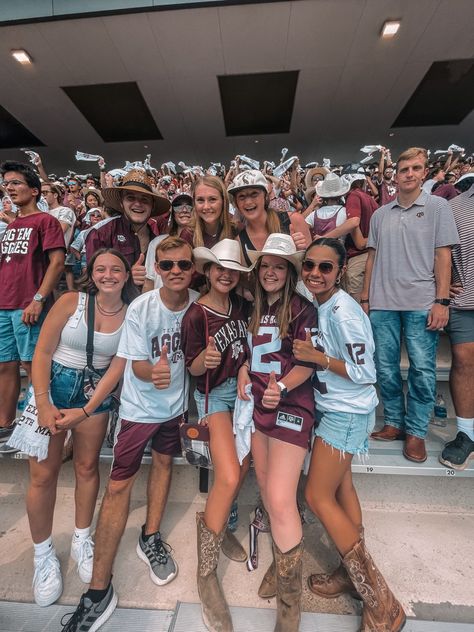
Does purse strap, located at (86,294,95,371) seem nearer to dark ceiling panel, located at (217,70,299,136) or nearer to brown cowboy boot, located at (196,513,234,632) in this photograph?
brown cowboy boot, located at (196,513,234,632)

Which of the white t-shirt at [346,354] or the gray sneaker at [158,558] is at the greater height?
the white t-shirt at [346,354]

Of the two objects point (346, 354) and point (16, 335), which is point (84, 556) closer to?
point (16, 335)

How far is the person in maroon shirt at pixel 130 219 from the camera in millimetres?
2596

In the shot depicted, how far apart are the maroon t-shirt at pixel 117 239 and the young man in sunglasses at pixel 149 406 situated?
0.80 metres

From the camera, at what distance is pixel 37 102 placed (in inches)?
382

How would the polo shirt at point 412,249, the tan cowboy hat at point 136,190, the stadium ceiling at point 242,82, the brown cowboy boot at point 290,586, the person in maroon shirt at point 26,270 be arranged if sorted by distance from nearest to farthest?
the brown cowboy boot at point 290,586
the polo shirt at point 412,249
the tan cowboy hat at point 136,190
the person in maroon shirt at point 26,270
the stadium ceiling at point 242,82

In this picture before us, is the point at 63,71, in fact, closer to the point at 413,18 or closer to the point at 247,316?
the point at 413,18

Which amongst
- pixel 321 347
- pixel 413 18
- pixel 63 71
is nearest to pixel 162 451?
pixel 321 347

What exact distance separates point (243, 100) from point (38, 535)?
11.2 metres

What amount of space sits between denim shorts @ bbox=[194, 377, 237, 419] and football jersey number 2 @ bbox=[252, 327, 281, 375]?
0.75 feet

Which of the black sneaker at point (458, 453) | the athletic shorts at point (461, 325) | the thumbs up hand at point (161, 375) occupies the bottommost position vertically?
the black sneaker at point (458, 453)

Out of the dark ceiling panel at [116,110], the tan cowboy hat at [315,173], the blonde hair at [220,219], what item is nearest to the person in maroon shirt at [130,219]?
the blonde hair at [220,219]

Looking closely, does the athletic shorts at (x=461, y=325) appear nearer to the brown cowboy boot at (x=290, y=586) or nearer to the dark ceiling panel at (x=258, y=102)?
the brown cowboy boot at (x=290, y=586)

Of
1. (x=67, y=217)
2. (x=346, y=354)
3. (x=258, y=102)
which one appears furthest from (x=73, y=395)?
(x=258, y=102)
